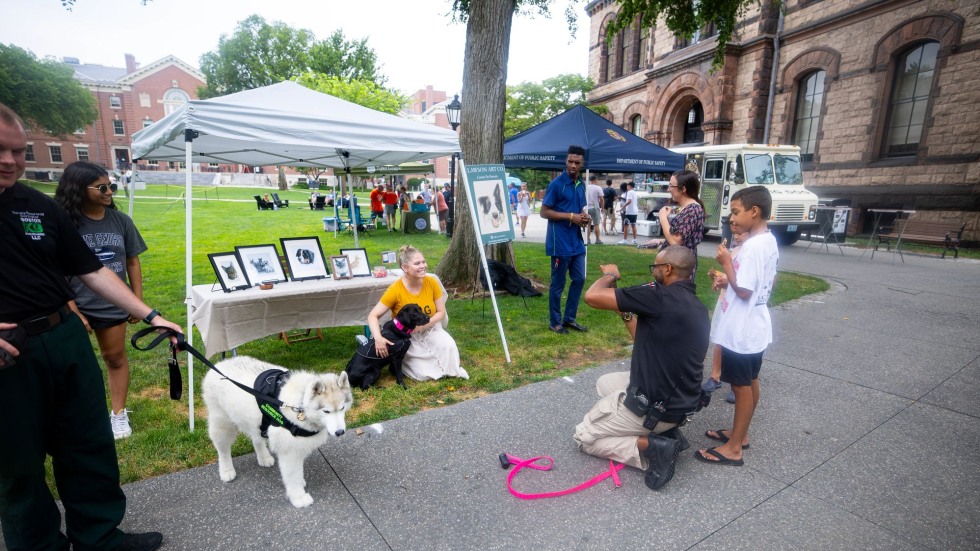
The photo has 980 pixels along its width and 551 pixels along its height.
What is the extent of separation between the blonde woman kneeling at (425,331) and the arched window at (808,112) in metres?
18.2

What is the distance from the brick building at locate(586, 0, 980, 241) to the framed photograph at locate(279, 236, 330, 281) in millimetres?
15060

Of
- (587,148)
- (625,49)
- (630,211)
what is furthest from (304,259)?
(625,49)

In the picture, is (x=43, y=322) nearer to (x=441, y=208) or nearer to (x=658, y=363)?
(x=658, y=363)

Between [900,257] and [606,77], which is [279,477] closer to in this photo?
[900,257]

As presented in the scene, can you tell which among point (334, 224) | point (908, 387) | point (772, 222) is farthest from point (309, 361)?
point (772, 222)

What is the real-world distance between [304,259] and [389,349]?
1627mm

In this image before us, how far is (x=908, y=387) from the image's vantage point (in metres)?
4.30

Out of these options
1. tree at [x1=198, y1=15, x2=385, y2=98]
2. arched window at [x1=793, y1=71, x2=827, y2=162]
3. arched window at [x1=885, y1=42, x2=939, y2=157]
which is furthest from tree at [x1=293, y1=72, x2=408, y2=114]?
arched window at [x1=885, y1=42, x2=939, y2=157]

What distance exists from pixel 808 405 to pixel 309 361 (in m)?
4.85

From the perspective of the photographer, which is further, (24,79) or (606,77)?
(24,79)

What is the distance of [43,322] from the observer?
1.88 meters

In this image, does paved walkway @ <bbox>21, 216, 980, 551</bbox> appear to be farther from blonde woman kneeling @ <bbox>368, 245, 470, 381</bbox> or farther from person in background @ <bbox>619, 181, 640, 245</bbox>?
person in background @ <bbox>619, 181, 640, 245</bbox>

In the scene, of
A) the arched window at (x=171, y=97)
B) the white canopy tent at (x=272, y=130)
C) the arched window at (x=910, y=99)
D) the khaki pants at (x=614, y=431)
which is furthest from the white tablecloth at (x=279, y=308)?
the arched window at (x=171, y=97)

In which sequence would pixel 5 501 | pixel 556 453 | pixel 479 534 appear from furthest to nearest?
pixel 556 453, pixel 479 534, pixel 5 501
